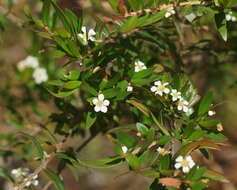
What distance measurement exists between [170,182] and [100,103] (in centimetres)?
25

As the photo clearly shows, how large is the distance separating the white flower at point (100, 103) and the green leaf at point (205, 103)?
22cm

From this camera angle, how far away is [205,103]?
0.94m

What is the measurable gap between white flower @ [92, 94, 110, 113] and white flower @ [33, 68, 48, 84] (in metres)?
0.76

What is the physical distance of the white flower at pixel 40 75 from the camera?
5.42ft

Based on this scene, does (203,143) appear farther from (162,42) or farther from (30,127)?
(30,127)

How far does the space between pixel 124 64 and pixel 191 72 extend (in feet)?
1.65

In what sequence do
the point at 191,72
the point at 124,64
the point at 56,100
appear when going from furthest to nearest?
the point at 191,72 → the point at 56,100 → the point at 124,64

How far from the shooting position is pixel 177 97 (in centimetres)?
95

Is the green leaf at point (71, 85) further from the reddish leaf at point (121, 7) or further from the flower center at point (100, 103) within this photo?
the reddish leaf at point (121, 7)

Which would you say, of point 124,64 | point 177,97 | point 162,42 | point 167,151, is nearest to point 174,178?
point 167,151

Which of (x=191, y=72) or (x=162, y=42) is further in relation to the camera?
(x=191, y=72)

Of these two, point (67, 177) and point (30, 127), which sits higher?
point (30, 127)

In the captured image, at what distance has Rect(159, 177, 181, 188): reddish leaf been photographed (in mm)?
793

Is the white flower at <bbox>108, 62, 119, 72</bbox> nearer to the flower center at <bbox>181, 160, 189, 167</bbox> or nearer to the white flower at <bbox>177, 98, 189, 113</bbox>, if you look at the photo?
the white flower at <bbox>177, 98, 189, 113</bbox>
